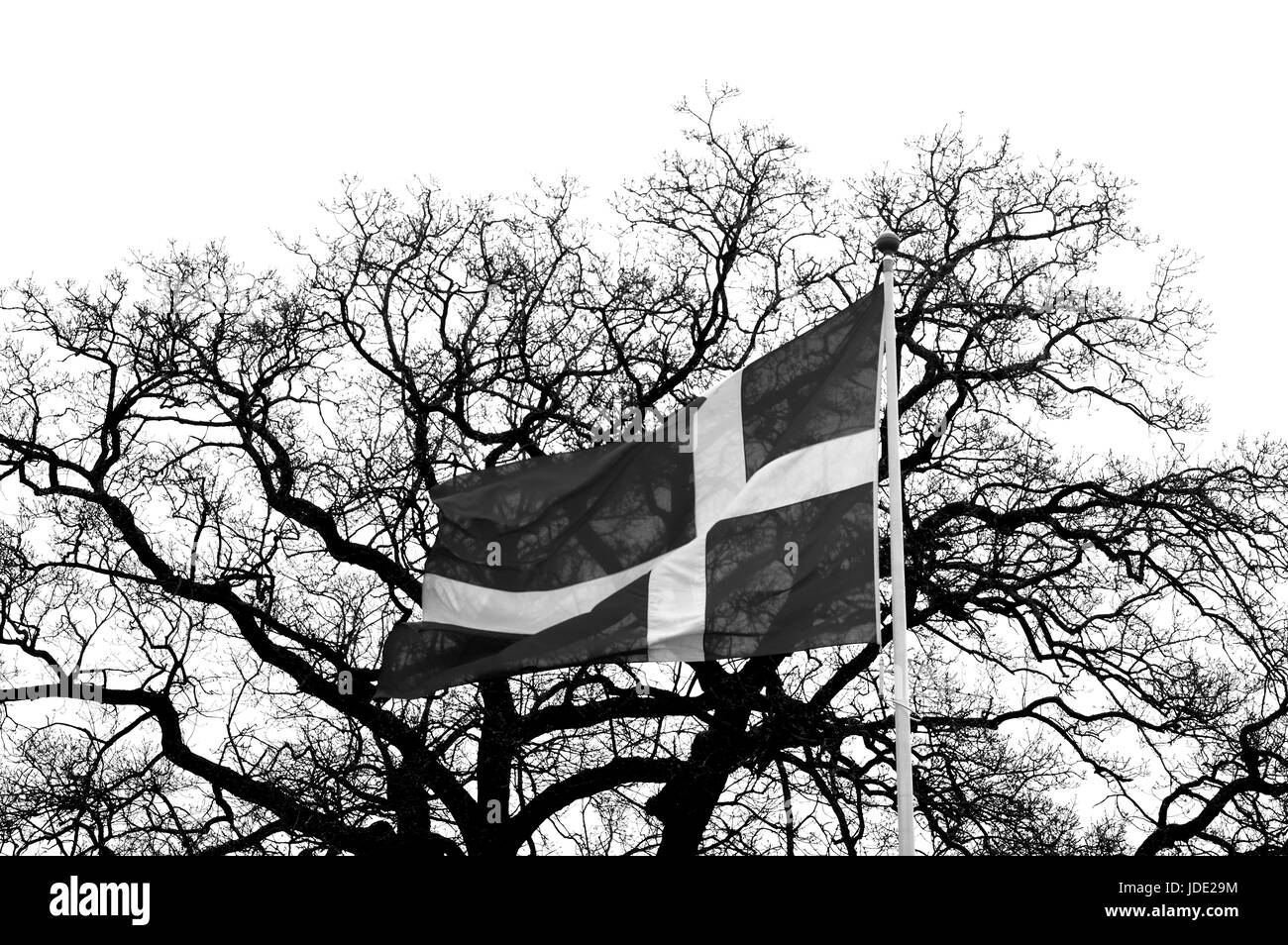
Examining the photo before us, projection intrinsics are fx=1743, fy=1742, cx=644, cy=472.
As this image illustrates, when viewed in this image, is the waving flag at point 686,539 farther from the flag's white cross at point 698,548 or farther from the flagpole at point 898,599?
the flagpole at point 898,599

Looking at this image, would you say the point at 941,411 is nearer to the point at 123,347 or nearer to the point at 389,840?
the point at 389,840

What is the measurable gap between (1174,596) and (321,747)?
763cm

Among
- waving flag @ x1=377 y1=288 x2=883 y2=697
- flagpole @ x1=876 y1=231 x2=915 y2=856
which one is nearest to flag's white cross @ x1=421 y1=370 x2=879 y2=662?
waving flag @ x1=377 y1=288 x2=883 y2=697

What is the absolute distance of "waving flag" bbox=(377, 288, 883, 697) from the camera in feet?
33.2

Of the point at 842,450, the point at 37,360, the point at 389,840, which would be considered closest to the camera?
the point at 842,450

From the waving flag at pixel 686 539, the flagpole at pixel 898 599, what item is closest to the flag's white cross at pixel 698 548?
the waving flag at pixel 686 539

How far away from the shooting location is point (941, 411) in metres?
15.7

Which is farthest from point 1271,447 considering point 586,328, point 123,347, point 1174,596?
point 123,347

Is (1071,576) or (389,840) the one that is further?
(1071,576)

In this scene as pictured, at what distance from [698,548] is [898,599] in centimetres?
158

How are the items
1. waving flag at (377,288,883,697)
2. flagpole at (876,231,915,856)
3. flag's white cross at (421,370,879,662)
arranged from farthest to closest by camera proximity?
1. flag's white cross at (421,370,879,662)
2. waving flag at (377,288,883,697)
3. flagpole at (876,231,915,856)

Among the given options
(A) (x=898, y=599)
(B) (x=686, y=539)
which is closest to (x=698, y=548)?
(B) (x=686, y=539)

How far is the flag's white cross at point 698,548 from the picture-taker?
10352 mm

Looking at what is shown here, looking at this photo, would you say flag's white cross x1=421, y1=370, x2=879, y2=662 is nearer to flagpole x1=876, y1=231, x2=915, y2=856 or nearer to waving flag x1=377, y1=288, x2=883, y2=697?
waving flag x1=377, y1=288, x2=883, y2=697
